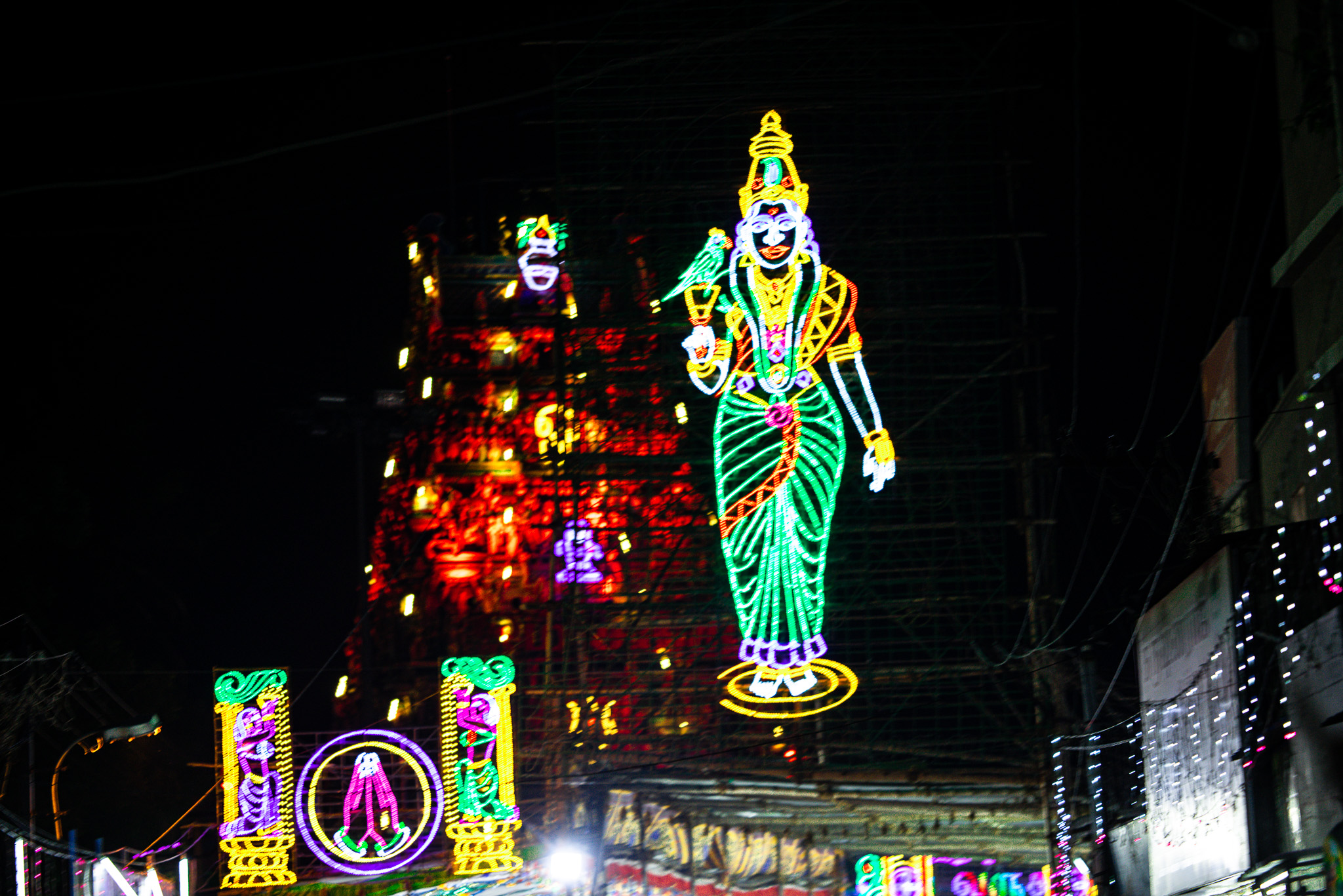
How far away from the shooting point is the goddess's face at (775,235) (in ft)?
62.7

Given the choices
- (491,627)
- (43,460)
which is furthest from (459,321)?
(43,460)

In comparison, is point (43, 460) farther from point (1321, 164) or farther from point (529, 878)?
point (1321, 164)

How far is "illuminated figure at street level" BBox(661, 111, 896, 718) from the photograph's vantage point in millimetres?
18969

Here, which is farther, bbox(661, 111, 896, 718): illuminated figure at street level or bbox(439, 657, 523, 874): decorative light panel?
bbox(661, 111, 896, 718): illuminated figure at street level

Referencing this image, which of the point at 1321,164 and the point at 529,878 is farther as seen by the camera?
the point at 529,878

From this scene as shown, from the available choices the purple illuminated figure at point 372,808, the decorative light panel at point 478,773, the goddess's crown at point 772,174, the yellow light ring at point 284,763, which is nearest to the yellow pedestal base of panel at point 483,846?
the decorative light panel at point 478,773

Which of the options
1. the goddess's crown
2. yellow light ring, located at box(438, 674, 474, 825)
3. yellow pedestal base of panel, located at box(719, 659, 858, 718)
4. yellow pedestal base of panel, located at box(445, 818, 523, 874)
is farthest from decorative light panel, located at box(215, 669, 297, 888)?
the goddess's crown

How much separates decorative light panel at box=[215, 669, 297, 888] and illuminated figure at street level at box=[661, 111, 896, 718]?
4.85 metres

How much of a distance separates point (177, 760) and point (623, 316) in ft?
45.5

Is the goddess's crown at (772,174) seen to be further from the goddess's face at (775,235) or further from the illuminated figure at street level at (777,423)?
the goddess's face at (775,235)

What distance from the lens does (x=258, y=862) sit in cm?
1852

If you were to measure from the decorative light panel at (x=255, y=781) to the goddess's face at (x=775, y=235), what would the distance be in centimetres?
692

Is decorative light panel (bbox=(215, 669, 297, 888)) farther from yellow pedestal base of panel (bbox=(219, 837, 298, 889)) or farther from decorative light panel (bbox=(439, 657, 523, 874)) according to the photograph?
decorative light panel (bbox=(439, 657, 523, 874))

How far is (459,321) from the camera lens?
2897 centimetres
